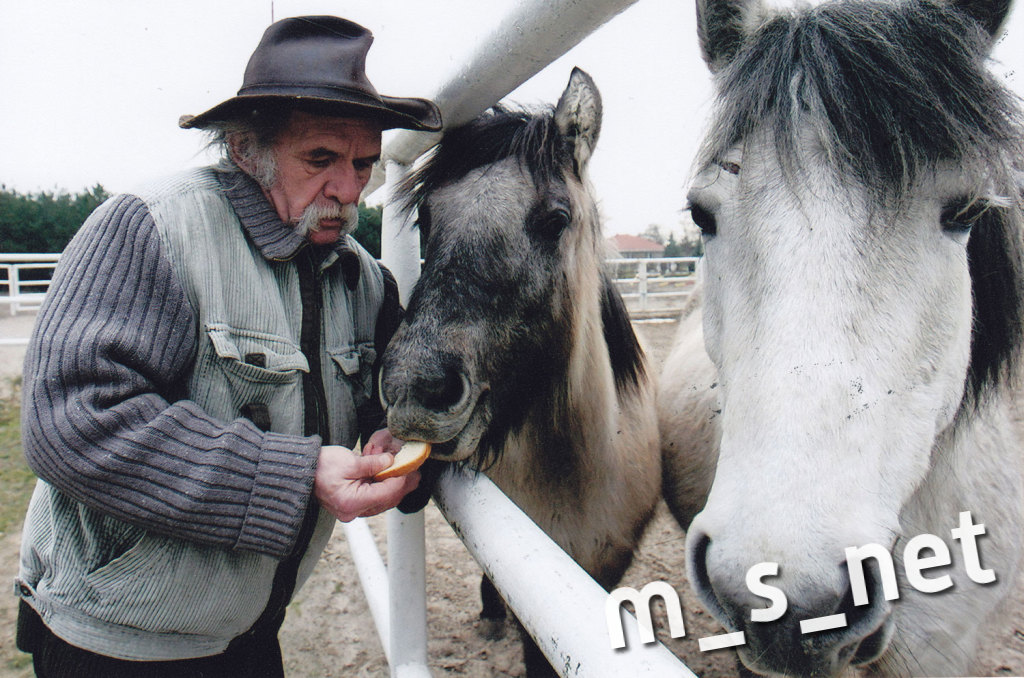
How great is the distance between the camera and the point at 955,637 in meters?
1.67

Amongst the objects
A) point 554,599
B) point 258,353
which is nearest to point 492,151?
point 258,353

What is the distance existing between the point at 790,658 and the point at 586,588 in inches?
14.1

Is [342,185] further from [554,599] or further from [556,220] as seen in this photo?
[554,599]

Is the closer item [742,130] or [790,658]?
[790,658]

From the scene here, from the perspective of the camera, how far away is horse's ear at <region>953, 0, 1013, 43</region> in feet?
3.99

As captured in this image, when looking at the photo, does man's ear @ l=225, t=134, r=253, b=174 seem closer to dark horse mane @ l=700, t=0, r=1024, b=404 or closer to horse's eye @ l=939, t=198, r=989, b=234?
dark horse mane @ l=700, t=0, r=1024, b=404

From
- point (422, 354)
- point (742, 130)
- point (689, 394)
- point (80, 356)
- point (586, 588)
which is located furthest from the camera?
point (689, 394)

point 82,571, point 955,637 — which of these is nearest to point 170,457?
point 82,571

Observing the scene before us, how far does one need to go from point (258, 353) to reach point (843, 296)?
1.25 meters

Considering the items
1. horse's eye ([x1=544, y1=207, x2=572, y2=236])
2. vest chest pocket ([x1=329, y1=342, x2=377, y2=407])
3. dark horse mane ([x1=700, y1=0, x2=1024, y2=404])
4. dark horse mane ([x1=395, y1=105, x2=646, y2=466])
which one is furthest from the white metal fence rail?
dark horse mane ([x1=700, y1=0, x2=1024, y2=404])

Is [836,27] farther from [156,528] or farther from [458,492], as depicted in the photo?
[156,528]

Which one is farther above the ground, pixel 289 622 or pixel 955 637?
pixel 955 637

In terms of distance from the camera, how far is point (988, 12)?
1.23m

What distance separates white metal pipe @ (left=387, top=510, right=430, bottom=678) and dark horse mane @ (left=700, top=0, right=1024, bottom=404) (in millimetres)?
1403
